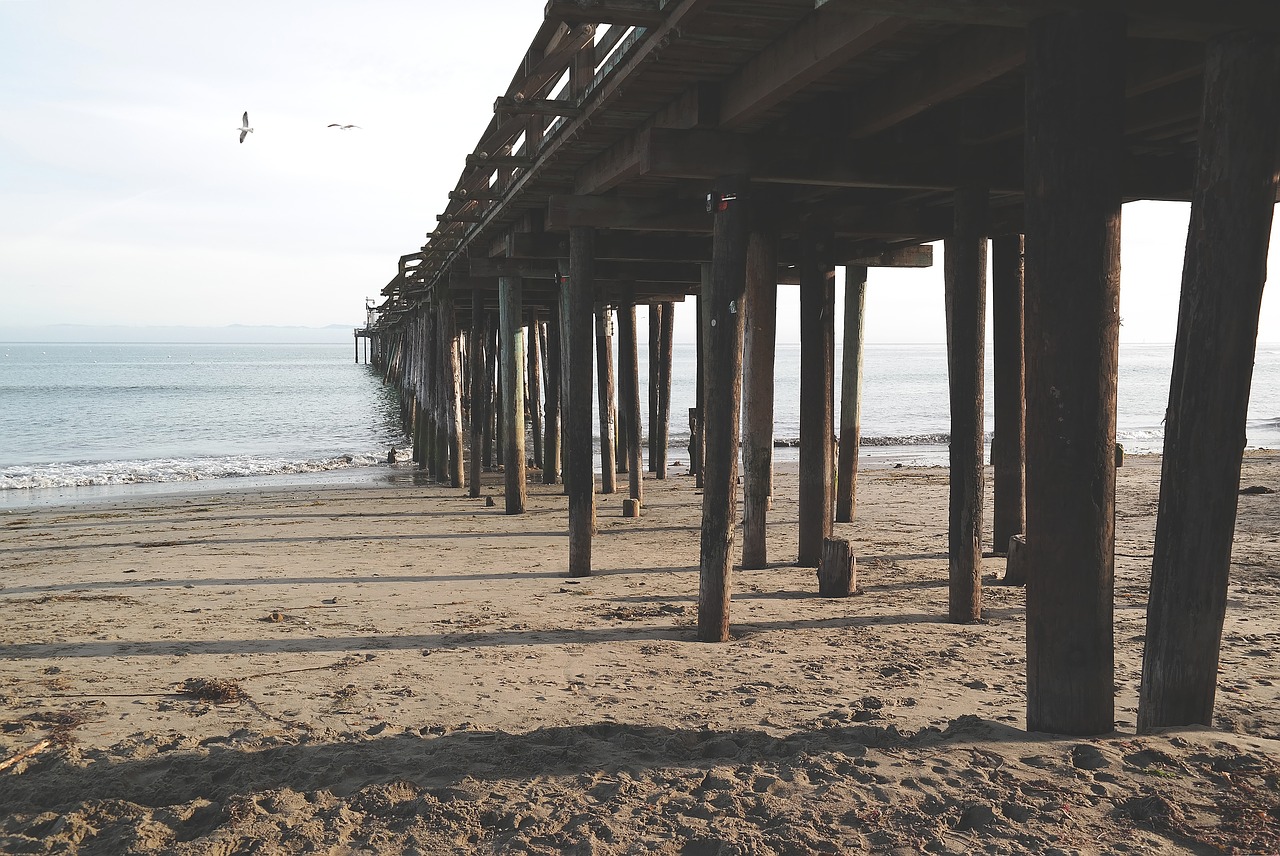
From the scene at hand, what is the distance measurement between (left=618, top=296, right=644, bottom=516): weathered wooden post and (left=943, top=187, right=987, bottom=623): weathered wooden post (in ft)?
20.6

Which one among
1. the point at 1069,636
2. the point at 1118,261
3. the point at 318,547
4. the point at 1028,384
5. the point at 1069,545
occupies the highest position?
the point at 1118,261

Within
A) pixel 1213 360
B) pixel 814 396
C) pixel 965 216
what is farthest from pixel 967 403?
pixel 1213 360

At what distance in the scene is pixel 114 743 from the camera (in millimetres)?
4613

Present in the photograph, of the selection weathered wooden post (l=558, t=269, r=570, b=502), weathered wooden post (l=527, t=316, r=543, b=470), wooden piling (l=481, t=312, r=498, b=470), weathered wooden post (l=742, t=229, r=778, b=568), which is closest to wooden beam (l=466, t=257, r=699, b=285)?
weathered wooden post (l=558, t=269, r=570, b=502)

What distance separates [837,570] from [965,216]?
2.64 m

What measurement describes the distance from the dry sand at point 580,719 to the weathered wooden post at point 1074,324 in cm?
54

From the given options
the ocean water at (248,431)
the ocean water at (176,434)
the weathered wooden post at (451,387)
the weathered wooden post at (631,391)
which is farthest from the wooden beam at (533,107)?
the ocean water at (176,434)

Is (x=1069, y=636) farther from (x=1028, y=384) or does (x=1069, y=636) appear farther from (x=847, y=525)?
(x=847, y=525)

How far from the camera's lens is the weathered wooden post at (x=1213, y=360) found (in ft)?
12.3

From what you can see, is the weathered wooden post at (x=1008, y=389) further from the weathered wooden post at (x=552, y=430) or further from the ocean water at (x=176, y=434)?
the ocean water at (x=176, y=434)

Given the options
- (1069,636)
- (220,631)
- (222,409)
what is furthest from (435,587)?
(222,409)

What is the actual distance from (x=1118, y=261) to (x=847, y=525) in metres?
7.62

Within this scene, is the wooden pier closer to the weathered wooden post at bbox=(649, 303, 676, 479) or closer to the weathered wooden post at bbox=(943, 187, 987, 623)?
the weathered wooden post at bbox=(943, 187, 987, 623)

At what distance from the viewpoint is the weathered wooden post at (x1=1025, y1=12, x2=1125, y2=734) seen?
12.3 ft
